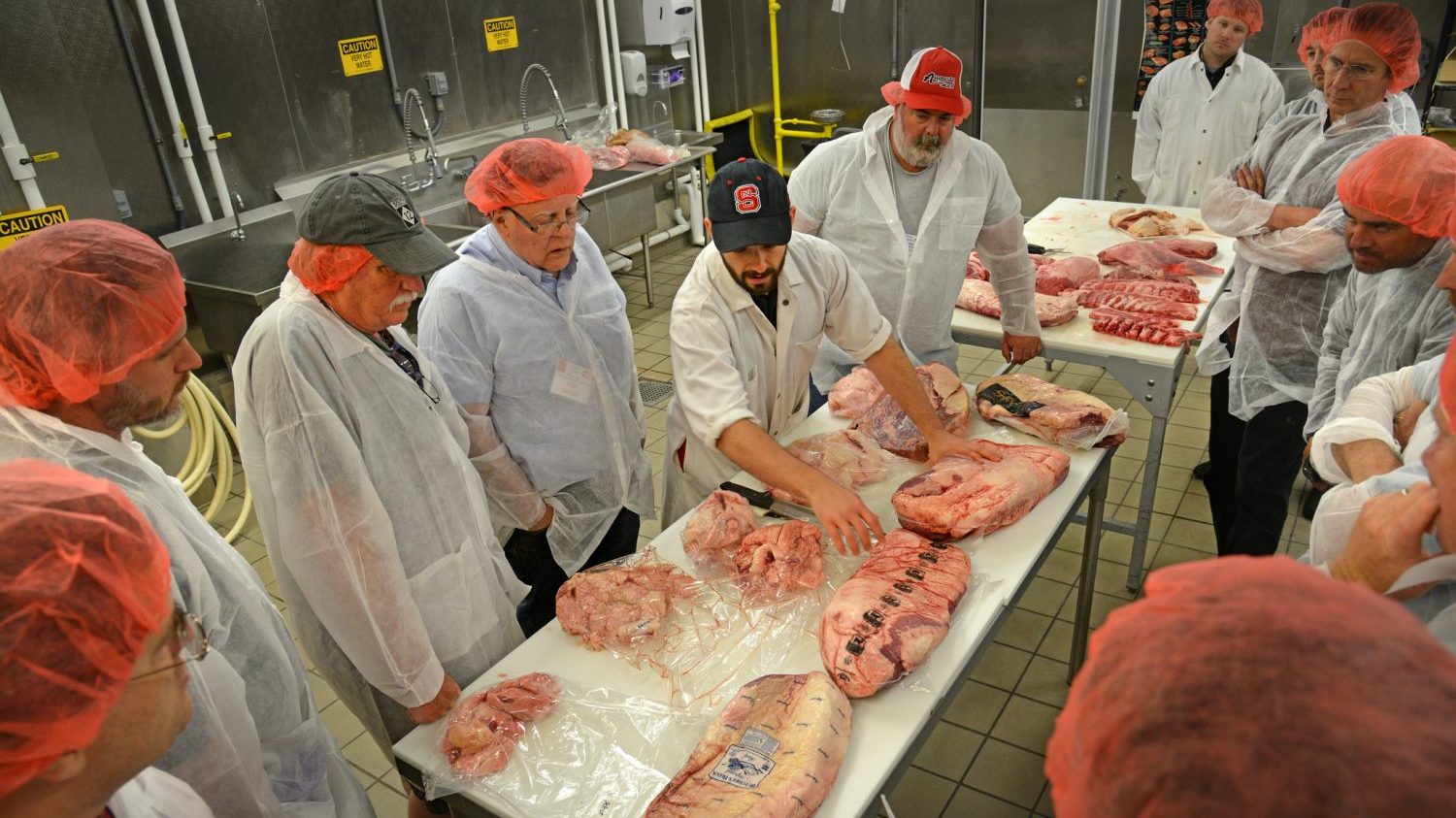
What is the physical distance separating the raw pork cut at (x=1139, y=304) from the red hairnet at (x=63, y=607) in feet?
11.1

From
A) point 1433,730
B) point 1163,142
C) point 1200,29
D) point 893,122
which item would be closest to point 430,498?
point 1433,730

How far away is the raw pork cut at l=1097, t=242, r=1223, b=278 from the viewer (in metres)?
3.91

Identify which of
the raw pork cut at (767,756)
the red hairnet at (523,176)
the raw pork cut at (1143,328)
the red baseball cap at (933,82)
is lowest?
the raw pork cut at (767,756)

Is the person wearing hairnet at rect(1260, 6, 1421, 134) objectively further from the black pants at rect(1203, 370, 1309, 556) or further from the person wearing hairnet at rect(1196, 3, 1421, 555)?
the black pants at rect(1203, 370, 1309, 556)

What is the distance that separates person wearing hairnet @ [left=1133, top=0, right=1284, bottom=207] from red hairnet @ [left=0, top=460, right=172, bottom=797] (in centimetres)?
568

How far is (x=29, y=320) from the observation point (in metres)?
1.50

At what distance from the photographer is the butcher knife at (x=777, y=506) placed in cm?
238

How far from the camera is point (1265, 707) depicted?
2.14 ft

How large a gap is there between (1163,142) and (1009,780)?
418cm

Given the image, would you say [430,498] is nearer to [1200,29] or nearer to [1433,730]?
[1433,730]

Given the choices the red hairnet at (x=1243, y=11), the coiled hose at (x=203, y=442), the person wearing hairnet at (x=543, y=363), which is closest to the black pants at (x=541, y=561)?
the person wearing hairnet at (x=543, y=363)

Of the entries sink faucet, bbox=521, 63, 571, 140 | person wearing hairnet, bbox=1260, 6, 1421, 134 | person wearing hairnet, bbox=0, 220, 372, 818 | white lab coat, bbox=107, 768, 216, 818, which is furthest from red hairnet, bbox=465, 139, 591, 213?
sink faucet, bbox=521, 63, 571, 140

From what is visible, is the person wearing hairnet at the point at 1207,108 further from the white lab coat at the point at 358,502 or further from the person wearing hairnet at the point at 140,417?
the person wearing hairnet at the point at 140,417

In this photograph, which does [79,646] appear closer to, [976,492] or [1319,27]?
[976,492]
